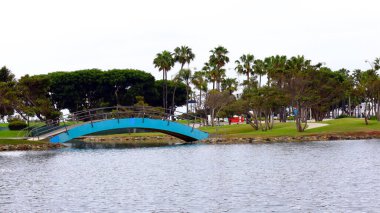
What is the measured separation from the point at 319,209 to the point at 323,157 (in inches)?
1083

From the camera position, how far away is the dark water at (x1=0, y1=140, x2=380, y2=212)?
1130 inches

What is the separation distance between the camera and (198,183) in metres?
37.2

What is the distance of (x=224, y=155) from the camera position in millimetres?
59938

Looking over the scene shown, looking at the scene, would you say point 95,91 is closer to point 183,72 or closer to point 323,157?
point 183,72

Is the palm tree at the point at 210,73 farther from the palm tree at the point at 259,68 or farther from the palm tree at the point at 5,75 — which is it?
the palm tree at the point at 5,75

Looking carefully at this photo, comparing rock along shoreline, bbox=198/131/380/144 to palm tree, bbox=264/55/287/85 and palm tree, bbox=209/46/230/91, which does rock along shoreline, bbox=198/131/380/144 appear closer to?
palm tree, bbox=264/55/287/85

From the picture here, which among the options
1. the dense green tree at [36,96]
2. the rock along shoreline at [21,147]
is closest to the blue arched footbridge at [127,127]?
the rock along shoreline at [21,147]

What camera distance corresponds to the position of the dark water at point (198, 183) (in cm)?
2870

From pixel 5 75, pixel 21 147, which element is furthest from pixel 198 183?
pixel 5 75

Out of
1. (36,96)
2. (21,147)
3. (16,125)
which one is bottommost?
(21,147)

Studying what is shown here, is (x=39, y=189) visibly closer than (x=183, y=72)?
Yes

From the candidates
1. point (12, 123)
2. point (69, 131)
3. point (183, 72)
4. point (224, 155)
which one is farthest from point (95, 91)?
point (224, 155)

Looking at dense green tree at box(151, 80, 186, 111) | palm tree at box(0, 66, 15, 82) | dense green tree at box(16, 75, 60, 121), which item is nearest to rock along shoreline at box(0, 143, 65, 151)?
dense green tree at box(16, 75, 60, 121)

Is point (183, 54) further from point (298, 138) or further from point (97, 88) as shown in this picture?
point (298, 138)
